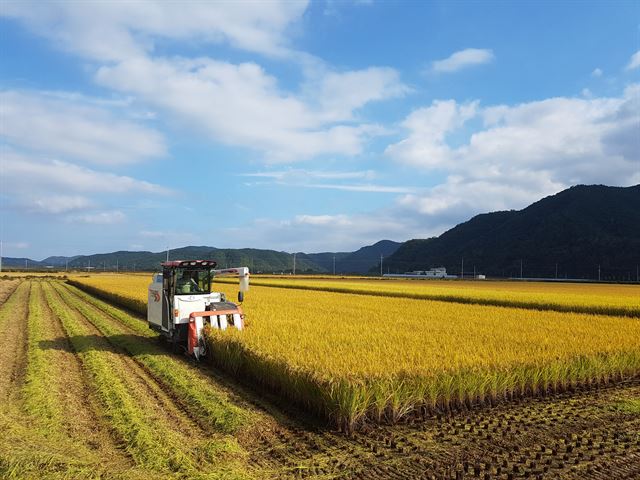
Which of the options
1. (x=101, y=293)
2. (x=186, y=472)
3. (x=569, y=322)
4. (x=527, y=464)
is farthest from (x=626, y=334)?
(x=101, y=293)

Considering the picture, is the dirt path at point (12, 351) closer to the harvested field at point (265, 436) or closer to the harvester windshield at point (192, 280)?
the harvested field at point (265, 436)

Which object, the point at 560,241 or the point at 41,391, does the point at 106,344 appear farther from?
the point at 560,241

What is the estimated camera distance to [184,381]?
988cm

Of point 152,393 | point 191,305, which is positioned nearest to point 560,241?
point 191,305

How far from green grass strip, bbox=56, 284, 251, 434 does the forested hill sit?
12224cm

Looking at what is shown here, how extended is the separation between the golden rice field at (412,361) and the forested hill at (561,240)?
118482 mm

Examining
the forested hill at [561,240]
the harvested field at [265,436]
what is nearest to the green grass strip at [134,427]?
the harvested field at [265,436]

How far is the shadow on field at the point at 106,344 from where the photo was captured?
1337 cm

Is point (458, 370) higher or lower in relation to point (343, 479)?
higher

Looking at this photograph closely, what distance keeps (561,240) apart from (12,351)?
143086 millimetres

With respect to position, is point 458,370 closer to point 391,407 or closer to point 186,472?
point 391,407

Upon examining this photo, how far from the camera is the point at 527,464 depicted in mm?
5953

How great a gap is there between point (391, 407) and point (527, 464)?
2120 mm

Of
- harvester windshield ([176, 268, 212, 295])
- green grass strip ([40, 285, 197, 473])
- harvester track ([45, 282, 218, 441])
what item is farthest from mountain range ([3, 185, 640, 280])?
green grass strip ([40, 285, 197, 473])
